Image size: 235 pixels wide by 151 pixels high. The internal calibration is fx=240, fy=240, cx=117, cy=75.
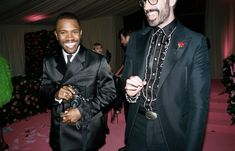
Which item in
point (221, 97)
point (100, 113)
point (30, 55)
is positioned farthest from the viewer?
point (30, 55)

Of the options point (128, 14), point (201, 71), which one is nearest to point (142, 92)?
point (201, 71)

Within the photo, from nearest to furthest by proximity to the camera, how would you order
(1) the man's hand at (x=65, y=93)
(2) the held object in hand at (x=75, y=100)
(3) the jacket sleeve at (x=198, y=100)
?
1. (3) the jacket sleeve at (x=198, y=100)
2. (1) the man's hand at (x=65, y=93)
3. (2) the held object in hand at (x=75, y=100)

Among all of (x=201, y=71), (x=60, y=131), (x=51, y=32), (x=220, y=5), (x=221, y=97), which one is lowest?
(x=221, y=97)

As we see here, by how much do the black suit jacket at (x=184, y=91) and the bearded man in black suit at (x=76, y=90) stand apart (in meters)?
0.54

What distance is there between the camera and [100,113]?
253cm

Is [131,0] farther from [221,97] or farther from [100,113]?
[100,113]

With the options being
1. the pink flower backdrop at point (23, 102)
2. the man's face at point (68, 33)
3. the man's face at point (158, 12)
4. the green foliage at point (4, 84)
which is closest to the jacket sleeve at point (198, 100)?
the man's face at point (158, 12)

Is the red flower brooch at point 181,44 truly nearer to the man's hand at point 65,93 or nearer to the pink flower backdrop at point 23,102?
the man's hand at point 65,93

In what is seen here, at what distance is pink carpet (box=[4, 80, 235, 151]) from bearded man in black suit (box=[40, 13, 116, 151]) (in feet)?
8.85

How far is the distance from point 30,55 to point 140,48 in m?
9.78

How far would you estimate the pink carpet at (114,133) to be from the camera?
511 centimetres

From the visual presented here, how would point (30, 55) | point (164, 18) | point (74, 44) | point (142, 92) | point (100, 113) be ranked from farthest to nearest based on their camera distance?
point (30, 55) < point (100, 113) < point (74, 44) < point (142, 92) < point (164, 18)

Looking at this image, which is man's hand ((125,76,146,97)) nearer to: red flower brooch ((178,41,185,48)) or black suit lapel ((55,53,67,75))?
red flower brooch ((178,41,185,48))

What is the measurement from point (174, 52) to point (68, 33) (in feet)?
3.44
